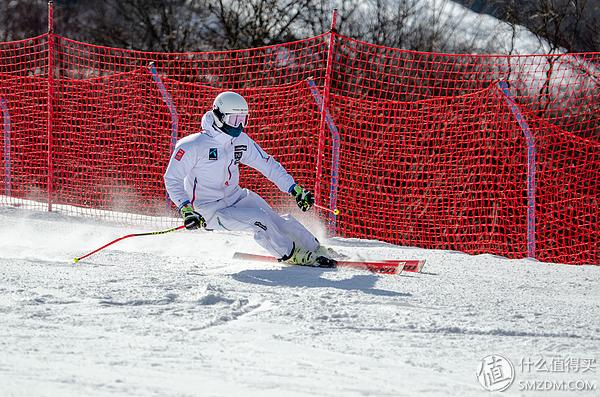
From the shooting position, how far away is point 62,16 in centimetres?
3025

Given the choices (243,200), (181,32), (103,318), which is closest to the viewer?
(103,318)

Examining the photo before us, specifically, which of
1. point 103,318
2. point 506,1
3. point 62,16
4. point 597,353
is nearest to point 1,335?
point 103,318

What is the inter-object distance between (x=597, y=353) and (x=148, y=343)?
2266 millimetres

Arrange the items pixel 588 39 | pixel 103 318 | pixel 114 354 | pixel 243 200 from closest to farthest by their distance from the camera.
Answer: pixel 114 354, pixel 103 318, pixel 243 200, pixel 588 39

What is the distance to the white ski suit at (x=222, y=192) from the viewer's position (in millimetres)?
6688

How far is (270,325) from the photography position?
4355 millimetres

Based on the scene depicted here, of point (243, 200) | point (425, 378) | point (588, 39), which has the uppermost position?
point (588, 39)

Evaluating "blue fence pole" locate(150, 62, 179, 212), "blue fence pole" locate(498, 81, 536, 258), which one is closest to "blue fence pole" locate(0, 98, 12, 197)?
"blue fence pole" locate(150, 62, 179, 212)

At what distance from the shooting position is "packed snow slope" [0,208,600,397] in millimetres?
3367

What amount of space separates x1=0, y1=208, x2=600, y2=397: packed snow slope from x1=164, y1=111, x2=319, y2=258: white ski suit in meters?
0.33

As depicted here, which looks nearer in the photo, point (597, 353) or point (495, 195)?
point (597, 353)

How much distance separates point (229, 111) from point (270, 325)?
2756mm

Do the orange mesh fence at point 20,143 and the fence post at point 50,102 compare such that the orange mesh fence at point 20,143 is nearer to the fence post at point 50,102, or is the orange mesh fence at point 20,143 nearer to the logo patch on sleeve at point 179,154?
the fence post at point 50,102

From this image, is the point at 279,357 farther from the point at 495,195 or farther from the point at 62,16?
the point at 62,16
